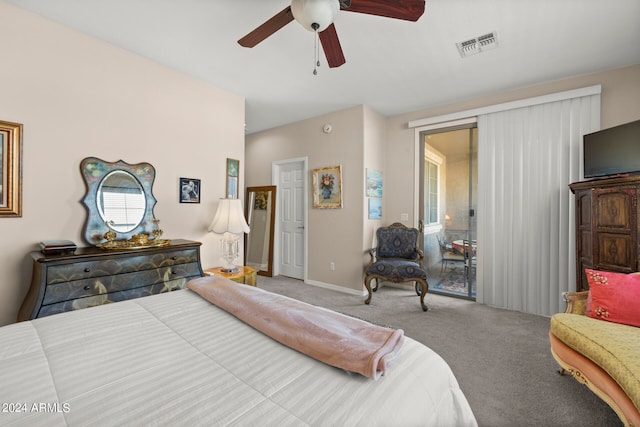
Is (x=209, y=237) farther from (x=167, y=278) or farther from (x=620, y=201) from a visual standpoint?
(x=620, y=201)

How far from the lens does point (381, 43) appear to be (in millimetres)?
2461

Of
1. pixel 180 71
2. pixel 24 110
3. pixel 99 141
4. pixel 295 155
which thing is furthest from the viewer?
pixel 295 155

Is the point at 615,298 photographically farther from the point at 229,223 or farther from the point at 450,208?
the point at 229,223

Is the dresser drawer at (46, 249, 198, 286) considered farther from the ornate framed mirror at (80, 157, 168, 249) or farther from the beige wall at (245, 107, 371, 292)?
the beige wall at (245, 107, 371, 292)

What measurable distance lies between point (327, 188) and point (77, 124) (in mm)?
2983

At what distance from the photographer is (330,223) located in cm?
429

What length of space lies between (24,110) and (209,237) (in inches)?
73.9

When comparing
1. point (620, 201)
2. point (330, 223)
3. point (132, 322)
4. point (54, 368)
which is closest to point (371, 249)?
point (330, 223)

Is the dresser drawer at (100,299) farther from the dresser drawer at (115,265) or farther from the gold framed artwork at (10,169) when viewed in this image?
the gold framed artwork at (10,169)

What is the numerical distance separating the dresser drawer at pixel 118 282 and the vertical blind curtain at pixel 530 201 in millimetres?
3583

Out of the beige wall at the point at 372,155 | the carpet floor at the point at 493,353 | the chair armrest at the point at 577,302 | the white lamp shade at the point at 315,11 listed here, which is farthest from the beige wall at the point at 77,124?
the chair armrest at the point at 577,302

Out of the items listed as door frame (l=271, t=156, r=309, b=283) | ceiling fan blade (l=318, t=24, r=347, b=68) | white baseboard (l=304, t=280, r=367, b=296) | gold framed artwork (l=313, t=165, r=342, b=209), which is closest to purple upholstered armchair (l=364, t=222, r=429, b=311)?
white baseboard (l=304, t=280, r=367, b=296)

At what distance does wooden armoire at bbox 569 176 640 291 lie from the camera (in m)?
2.17

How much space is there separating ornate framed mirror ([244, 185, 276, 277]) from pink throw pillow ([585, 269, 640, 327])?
4.21 meters
